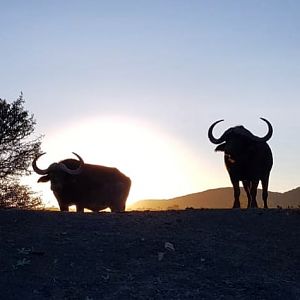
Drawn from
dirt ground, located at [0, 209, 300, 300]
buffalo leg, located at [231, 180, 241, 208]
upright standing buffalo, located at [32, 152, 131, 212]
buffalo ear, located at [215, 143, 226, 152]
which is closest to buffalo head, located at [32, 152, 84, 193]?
upright standing buffalo, located at [32, 152, 131, 212]

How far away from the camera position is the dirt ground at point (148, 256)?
933cm

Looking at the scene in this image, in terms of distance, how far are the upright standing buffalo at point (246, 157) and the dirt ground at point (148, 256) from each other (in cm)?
552

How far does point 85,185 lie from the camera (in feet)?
66.9

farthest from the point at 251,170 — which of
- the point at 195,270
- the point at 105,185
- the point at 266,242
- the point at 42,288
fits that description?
the point at 42,288

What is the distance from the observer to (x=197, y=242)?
11.2 meters

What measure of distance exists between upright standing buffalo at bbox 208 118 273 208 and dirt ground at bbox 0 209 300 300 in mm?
5520

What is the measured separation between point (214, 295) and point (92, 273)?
157 centimetres

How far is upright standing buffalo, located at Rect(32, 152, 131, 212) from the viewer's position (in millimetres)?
20062

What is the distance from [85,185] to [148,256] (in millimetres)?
10124

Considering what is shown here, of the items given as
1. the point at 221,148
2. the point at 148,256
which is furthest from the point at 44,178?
the point at 148,256

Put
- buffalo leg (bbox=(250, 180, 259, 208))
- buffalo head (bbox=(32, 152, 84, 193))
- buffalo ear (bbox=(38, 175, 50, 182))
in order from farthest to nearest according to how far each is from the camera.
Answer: buffalo ear (bbox=(38, 175, 50, 182))
buffalo head (bbox=(32, 152, 84, 193))
buffalo leg (bbox=(250, 180, 259, 208))

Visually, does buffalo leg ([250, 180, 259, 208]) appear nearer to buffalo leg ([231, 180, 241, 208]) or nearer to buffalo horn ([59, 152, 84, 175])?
buffalo leg ([231, 180, 241, 208])

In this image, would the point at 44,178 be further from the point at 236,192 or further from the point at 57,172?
the point at 236,192

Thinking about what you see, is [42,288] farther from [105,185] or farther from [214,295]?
[105,185]
